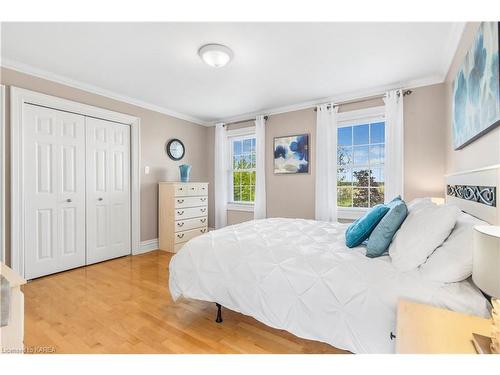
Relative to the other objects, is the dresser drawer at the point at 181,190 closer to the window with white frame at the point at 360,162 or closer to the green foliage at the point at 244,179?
the green foliage at the point at 244,179

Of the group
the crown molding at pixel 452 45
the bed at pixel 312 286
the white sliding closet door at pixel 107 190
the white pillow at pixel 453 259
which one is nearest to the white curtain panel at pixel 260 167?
the white sliding closet door at pixel 107 190

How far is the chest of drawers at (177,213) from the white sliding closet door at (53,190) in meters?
1.13

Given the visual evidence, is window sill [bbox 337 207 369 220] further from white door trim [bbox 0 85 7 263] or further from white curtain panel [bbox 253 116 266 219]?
white door trim [bbox 0 85 7 263]

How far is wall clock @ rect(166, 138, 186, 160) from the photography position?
4.33m

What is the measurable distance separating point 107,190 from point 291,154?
9.50 feet

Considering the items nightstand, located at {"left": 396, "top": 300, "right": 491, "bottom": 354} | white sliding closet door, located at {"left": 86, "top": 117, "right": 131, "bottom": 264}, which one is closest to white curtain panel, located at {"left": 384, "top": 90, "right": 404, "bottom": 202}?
nightstand, located at {"left": 396, "top": 300, "right": 491, "bottom": 354}

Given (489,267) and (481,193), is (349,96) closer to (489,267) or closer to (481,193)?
(481,193)

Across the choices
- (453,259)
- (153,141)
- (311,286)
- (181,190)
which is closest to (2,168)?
(153,141)

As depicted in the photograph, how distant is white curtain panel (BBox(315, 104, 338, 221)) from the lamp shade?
2.80 metres

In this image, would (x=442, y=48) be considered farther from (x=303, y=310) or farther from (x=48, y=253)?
(x=48, y=253)

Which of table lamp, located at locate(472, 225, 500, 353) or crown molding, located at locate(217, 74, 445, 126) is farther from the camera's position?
crown molding, located at locate(217, 74, 445, 126)
